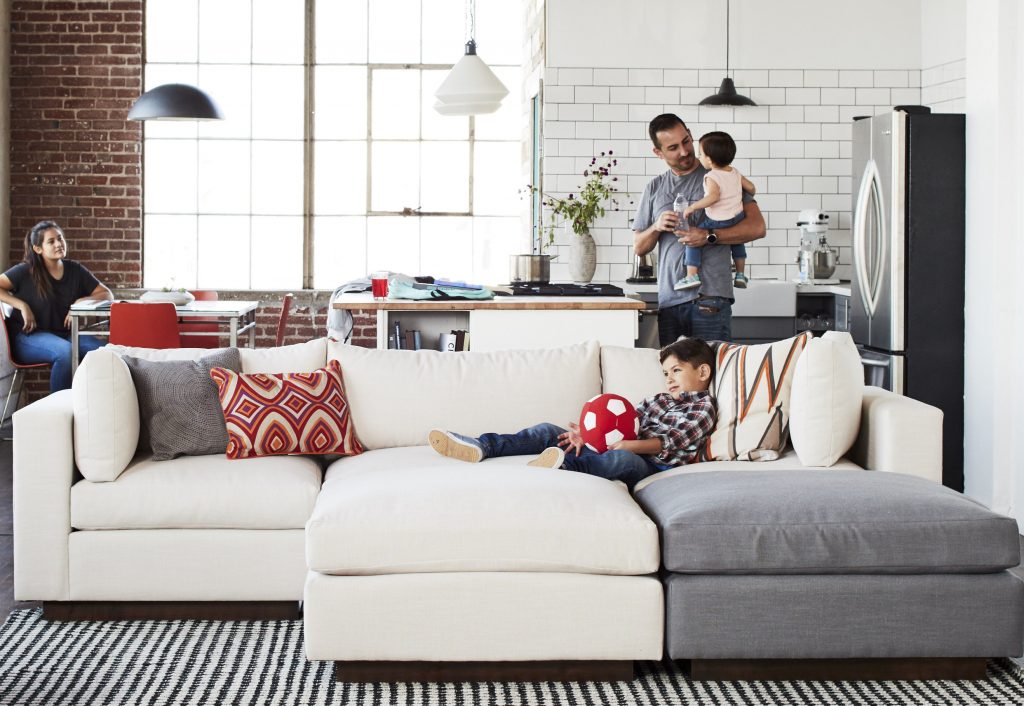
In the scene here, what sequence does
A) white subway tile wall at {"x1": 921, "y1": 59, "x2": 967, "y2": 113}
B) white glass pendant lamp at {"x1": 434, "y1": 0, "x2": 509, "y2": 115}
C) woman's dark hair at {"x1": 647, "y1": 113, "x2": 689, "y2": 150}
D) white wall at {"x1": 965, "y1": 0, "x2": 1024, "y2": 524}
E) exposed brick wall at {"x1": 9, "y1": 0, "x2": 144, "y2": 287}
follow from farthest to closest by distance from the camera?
exposed brick wall at {"x1": 9, "y1": 0, "x2": 144, "y2": 287}, white subway tile wall at {"x1": 921, "y1": 59, "x2": 967, "y2": 113}, white glass pendant lamp at {"x1": 434, "y1": 0, "x2": 509, "y2": 115}, woman's dark hair at {"x1": 647, "y1": 113, "x2": 689, "y2": 150}, white wall at {"x1": 965, "y1": 0, "x2": 1024, "y2": 524}

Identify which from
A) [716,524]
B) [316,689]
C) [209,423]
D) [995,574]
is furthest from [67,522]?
[995,574]

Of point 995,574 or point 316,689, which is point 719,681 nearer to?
point 995,574

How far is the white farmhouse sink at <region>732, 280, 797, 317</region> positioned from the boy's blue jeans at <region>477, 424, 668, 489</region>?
10.2 ft

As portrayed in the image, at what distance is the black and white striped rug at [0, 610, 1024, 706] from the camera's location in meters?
2.88

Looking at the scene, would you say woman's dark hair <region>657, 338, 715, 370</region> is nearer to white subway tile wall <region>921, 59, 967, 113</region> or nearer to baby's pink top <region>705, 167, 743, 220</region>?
baby's pink top <region>705, 167, 743, 220</region>

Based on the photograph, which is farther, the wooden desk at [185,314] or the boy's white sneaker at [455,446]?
the wooden desk at [185,314]

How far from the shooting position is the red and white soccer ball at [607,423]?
12.3ft

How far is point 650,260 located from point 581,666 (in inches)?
167

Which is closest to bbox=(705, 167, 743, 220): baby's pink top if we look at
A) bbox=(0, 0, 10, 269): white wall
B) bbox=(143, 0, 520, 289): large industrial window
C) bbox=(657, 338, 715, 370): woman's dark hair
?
bbox=(657, 338, 715, 370): woman's dark hair

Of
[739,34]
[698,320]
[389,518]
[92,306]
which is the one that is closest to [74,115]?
[92,306]

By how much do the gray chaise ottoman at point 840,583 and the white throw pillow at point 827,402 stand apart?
27.0 inches

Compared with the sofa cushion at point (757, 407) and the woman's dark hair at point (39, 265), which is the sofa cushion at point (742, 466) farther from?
the woman's dark hair at point (39, 265)

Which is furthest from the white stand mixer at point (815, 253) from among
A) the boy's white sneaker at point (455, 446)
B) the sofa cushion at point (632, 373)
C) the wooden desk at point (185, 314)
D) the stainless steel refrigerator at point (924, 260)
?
the boy's white sneaker at point (455, 446)

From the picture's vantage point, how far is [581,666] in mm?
3021
